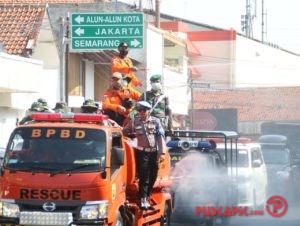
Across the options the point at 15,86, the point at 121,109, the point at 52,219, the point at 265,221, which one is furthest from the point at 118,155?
the point at 15,86

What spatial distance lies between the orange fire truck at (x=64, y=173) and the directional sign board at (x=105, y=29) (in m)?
13.8

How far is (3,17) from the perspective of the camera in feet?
99.9

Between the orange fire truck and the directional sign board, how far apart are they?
1381cm

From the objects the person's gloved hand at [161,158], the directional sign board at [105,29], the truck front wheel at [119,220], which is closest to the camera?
the truck front wheel at [119,220]

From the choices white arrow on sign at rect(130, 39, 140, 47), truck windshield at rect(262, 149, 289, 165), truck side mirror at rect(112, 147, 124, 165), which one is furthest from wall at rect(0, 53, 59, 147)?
truck side mirror at rect(112, 147, 124, 165)

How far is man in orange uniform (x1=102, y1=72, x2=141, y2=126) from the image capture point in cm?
1417

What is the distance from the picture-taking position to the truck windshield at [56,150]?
11.2 m

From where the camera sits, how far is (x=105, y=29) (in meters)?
25.7

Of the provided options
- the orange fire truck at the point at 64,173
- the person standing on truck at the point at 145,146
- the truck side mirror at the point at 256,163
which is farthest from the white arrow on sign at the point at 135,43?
the orange fire truck at the point at 64,173

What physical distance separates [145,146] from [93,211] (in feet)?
6.68

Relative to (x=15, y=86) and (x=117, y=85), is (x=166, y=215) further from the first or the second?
(x=15, y=86)

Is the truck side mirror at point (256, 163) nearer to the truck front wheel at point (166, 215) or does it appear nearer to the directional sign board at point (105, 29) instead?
the truck front wheel at point (166, 215)

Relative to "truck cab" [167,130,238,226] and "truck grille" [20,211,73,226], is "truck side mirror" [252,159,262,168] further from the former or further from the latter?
"truck grille" [20,211,73,226]

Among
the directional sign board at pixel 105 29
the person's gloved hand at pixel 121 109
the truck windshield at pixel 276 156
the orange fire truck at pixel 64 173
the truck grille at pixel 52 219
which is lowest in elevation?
the truck windshield at pixel 276 156
